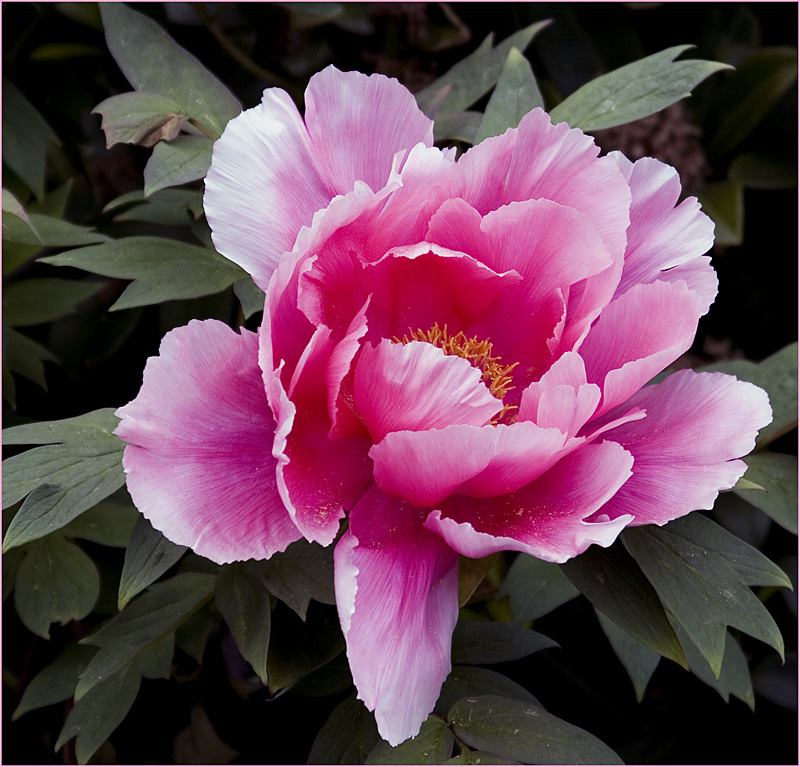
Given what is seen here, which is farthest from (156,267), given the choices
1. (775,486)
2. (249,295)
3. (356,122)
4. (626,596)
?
(775,486)

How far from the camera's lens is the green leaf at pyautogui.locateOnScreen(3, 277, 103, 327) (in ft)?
2.70

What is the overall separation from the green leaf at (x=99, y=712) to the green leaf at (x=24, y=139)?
0.47 m

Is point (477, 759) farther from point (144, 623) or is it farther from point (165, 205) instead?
point (165, 205)

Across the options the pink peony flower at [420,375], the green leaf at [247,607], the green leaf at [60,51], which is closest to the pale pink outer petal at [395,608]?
the pink peony flower at [420,375]

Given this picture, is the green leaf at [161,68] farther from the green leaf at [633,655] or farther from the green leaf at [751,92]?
the green leaf at [751,92]

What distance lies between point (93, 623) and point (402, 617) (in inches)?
18.7

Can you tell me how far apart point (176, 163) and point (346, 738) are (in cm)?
43

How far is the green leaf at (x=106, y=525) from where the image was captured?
2.33ft

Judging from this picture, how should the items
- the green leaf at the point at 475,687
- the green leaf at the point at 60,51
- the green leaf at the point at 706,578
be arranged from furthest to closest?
the green leaf at the point at 60,51 < the green leaf at the point at 475,687 < the green leaf at the point at 706,578

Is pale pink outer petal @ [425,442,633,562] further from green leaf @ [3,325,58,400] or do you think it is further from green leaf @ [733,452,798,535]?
green leaf @ [3,325,58,400]

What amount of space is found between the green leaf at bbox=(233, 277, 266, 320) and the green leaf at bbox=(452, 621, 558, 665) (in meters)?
0.29

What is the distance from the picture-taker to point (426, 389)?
0.45 metres

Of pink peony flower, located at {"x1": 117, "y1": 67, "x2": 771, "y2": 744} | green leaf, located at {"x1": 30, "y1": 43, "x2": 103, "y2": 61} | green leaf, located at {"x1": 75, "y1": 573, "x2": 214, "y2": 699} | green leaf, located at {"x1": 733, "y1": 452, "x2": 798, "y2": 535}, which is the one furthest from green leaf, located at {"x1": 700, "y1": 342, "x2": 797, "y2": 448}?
green leaf, located at {"x1": 30, "y1": 43, "x2": 103, "y2": 61}

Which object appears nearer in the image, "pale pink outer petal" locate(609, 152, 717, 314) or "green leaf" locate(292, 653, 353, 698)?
"pale pink outer petal" locate(609, 152, 717, 314)
